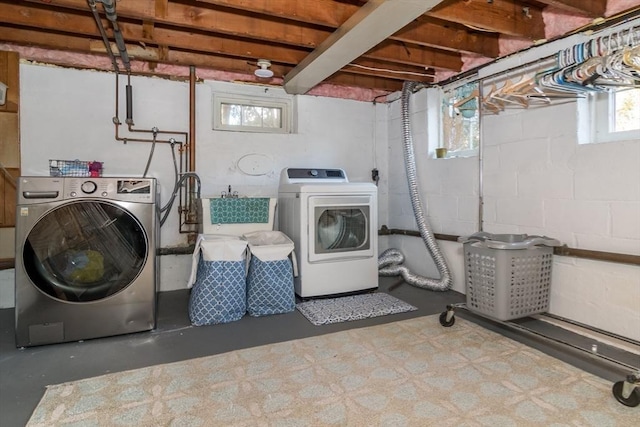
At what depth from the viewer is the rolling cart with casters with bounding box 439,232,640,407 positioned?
2.12m

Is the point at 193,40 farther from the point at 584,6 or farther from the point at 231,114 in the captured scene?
the point at 584,6

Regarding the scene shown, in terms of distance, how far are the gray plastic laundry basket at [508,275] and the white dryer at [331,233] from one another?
3.12 feet

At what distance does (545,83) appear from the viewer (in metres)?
1.89

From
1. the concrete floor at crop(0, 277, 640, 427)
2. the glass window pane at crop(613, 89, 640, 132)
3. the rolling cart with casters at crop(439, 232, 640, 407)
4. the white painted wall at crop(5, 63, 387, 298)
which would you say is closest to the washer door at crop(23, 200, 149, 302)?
the concrete floor at crop(0, 277, 640, 427)

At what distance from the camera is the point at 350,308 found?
8.84 feet

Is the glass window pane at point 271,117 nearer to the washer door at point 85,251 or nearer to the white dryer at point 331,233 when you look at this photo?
the white dryer at point 331,233

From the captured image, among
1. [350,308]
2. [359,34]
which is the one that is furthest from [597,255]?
[359,34]

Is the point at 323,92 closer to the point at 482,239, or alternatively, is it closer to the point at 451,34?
the point at 451,34

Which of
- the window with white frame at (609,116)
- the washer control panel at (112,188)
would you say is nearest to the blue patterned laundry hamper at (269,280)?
the washer control panel at (112,188)

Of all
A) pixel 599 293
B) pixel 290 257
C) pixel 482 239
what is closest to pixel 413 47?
pixel 482 239

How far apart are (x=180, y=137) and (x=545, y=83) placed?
284 cm

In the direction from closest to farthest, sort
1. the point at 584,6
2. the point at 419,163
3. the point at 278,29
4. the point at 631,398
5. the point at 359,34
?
the point at 631,398 < the point at 584,6 < the point at 359,34 < the point at 278,29 < the point at 419,163

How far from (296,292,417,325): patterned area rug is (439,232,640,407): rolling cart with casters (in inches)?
17.8

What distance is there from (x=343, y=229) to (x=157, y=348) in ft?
5.52
